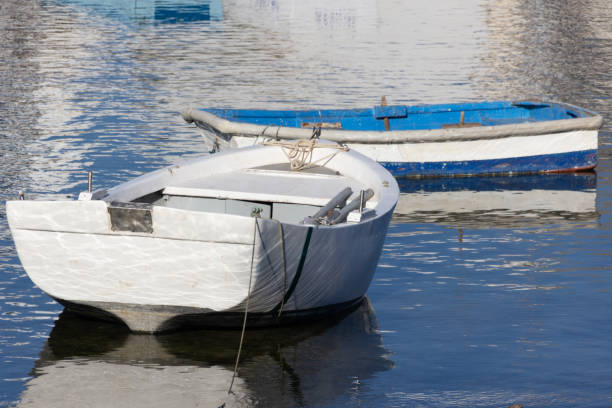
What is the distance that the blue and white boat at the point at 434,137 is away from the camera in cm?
1698

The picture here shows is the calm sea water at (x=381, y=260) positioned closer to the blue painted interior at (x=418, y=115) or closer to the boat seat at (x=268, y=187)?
the boat seat at (x=268, y=187)

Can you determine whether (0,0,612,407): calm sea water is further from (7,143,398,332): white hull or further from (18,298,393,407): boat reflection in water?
(7,143,398,332): white hull

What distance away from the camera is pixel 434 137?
56.9 ft

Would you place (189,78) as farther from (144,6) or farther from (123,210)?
(144,6)

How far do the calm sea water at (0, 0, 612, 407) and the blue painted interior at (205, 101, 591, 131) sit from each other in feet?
5.22

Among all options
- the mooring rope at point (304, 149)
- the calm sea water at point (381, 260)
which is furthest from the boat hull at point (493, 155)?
the mooring rope at point (304, 149)

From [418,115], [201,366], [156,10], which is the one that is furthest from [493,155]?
[156,10]

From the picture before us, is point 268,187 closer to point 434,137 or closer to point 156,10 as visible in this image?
point 434,137

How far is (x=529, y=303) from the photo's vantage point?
1092cm

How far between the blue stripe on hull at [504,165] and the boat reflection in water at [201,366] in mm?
7925

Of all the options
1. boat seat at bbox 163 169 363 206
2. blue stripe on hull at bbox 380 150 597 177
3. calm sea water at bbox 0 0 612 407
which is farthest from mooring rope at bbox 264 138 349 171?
blue stripe on hull at bbox 380 150 597 177

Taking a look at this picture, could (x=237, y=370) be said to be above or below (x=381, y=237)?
below

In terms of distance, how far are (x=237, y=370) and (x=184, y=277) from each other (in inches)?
41.4

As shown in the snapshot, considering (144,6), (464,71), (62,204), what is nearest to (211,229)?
(62,204)
